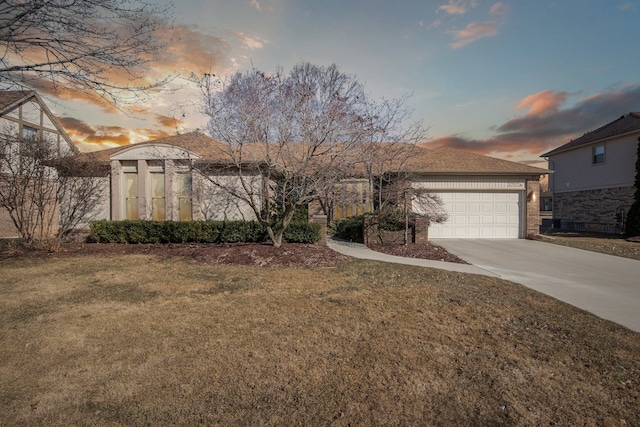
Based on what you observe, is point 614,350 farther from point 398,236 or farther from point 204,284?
point 398,236

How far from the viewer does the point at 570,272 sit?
769cm

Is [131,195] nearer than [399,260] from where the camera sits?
No

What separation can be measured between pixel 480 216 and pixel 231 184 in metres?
10.6

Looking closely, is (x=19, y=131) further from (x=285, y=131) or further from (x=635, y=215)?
(x=635, y=215)

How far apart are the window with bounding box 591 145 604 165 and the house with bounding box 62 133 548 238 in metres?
7.99

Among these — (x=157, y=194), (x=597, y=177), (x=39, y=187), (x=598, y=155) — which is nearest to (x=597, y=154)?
(x=598, y=155)

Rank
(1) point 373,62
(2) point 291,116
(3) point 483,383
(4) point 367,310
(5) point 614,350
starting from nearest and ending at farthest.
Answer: (3) point 483,383
(5) point 614,350
(4) point 367,310
(2) point 291,116
(1) point 373,62

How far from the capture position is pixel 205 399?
105 inches

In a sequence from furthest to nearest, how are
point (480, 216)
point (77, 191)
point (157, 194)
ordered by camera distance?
point (480, 216)
point (157, 194)
point (77, 191)

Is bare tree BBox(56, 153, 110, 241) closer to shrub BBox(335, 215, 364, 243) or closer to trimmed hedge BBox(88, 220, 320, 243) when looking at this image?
trimmed hedge BBox(88, 220, 320, 243)

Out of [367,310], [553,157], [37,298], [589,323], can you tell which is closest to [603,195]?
[553,157]

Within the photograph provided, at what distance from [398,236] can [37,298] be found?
9946 millimetres

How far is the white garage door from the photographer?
13852 millimetres

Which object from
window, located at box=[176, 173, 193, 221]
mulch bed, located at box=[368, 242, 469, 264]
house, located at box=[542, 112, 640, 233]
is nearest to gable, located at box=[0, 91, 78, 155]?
window, located at box=[176, 173, 193, 221]
